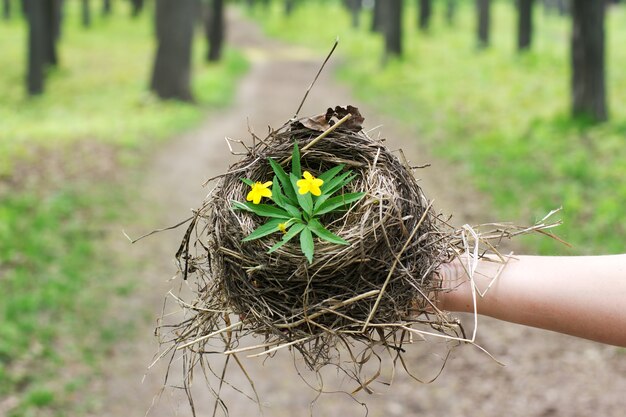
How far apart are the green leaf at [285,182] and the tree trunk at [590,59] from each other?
30.8 ft

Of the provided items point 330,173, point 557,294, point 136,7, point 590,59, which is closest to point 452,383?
point 557,294

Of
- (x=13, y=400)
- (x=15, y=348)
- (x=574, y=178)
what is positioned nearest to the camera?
(x=13, y=400)

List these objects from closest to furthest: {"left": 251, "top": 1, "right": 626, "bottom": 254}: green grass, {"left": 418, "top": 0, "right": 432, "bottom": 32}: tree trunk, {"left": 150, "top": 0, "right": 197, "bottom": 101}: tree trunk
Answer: {"left": 251, "top": 1, "right": 626, "bottom": 254}: green grass → {"left": 150, "top": 0, "right": 197, "bottom": 101}: tree trunk → {"left": 418, "top": 0, "right": 432, "bottom": 32}: tree trunk

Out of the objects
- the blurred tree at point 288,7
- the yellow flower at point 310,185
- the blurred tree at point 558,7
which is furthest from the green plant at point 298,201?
the blurred tree at point 558,7

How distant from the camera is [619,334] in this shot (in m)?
1.85

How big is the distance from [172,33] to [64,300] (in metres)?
10.7

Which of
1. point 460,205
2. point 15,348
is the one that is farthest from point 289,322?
point 460,205

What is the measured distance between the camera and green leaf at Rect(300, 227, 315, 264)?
74.5 inches

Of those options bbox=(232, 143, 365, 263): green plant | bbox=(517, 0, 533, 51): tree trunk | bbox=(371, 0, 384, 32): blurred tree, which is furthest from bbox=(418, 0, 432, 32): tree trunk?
bbox=(232, 143, 365, 263): green plant

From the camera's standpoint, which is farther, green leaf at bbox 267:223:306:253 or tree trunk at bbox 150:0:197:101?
tree trunk at bbox 150:0:197:101

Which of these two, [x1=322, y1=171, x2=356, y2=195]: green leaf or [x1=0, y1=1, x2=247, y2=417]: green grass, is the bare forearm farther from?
[x1=0, y1=1, x2=247, y2=417]: green grass

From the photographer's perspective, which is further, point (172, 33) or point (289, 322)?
point (172, 33)

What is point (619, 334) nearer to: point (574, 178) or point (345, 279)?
point (345, 279)

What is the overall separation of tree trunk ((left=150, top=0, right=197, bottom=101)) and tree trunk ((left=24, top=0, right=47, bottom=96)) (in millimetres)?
4139
